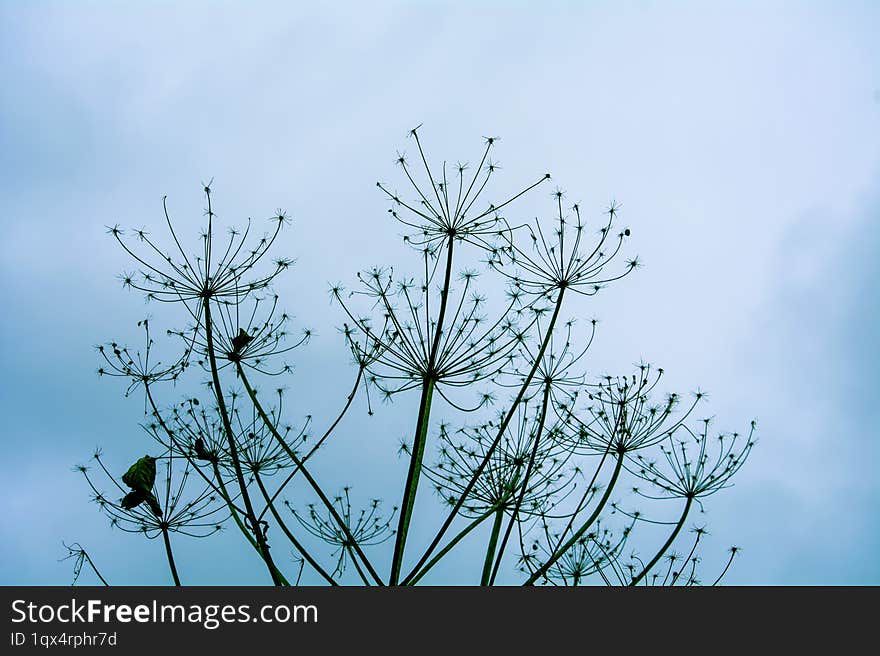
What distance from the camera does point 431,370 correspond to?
11086 mm

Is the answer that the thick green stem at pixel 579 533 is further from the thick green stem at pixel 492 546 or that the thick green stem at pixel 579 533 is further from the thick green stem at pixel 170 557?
the thick green stem at pixel 170 557

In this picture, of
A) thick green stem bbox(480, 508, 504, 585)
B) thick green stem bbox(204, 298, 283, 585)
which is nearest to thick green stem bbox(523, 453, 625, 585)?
thick green stem bbox(480, 508, 504, 585)

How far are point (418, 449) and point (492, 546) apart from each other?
86.6 inches

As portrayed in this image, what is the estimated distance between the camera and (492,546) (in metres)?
11.7

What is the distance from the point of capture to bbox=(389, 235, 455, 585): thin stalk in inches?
402

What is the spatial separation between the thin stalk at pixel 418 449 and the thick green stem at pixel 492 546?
5.68 feet

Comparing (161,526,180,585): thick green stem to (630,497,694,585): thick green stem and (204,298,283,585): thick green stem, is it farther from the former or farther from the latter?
(630,497,694,585): thick green stem

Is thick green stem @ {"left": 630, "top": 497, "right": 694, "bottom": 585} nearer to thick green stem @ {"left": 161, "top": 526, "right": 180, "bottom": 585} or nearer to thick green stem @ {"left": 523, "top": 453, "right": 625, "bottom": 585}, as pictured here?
thick green stem @ {"left": 523, "top": 453, "right": 625, "bottom": 585}

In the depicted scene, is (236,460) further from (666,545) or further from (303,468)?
(666,545)

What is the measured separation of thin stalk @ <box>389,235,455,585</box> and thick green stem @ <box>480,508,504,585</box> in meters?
1.73

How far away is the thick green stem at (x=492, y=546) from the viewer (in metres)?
11.4

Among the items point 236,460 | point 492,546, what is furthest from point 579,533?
point 236,460
